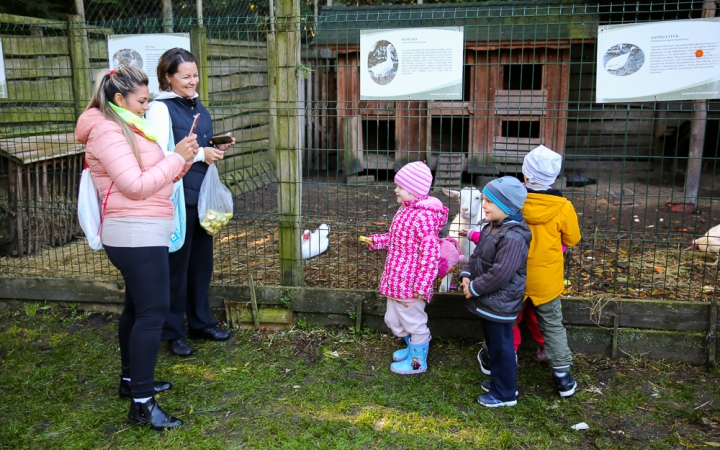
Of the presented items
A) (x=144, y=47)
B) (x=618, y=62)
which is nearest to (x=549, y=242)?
(x=618, y=62)

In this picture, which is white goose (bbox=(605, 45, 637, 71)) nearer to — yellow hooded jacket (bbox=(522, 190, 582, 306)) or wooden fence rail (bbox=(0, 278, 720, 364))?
yellow hooded jacket (bbox=(522, 190, 582, 306))

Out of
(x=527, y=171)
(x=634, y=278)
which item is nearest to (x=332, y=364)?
(x=527, y=171)

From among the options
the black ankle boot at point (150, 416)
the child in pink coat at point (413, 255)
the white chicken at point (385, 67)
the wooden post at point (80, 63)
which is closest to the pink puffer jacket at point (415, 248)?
Result: the child in pink coat at point (413, 255)

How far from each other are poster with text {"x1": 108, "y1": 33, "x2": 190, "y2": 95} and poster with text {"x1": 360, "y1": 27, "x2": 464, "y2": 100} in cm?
149

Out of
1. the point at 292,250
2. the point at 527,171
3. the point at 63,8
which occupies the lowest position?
the point at 292,250

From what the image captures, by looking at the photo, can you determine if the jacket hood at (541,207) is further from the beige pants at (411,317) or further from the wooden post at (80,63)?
the wooden post at (80,63)

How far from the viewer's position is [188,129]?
392cm

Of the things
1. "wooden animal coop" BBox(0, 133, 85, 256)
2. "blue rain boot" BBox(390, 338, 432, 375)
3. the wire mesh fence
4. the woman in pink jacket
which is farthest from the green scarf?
"wooden animal coop" BBox(0, 133, 85, 256)

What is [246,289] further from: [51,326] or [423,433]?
[423,433]

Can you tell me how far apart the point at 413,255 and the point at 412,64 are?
4.35 ft

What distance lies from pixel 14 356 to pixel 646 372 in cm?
424

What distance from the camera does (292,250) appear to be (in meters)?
4.61

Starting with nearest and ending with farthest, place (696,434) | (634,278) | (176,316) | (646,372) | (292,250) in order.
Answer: (696,434), (646,372), (176,316), (292,250), (634,278)

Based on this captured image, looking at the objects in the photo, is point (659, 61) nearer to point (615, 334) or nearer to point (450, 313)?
point (615, 334)
